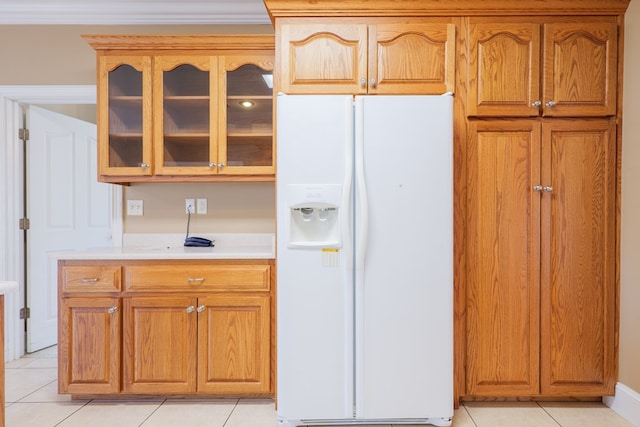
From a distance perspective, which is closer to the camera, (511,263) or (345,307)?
(345,307)

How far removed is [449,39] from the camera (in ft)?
6.72

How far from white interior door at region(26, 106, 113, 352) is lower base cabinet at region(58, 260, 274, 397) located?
1.24 meters

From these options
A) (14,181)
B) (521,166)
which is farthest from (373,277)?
(14,181)

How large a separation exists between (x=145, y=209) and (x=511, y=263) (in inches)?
91.6

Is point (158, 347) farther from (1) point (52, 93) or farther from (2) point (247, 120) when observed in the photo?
(1) point (52, 93)

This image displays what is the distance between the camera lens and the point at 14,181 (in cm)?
289

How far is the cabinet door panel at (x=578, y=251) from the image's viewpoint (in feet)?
6.79

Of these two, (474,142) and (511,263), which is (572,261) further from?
(474,142)

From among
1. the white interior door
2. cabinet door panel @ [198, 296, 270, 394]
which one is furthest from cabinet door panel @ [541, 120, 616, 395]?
the white interior door

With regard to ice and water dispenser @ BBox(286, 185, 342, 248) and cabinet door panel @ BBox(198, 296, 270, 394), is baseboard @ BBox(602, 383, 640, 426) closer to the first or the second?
ice and water dispenser @ BBox(286, 185, 342, 248)

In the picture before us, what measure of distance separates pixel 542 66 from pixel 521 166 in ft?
1.74

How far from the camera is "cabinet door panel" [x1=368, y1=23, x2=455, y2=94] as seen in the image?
→ 2.04 metres

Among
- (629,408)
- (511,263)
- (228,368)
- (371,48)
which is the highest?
(371,48)

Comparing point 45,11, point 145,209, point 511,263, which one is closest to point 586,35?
point 511,263
